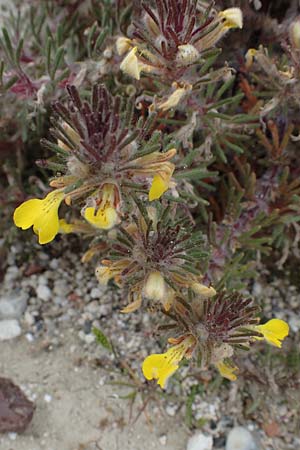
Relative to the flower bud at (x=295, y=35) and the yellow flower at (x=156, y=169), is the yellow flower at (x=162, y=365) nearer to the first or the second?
the yellow flower at (x=156, y=169)

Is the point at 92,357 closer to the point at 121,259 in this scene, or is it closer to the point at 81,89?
the point at 121,259

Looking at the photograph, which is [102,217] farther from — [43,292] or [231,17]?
[43,292]

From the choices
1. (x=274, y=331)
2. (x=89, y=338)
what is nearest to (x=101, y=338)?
(x=89, y=338)

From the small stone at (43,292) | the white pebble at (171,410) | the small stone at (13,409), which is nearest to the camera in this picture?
the small stone at (13,409)

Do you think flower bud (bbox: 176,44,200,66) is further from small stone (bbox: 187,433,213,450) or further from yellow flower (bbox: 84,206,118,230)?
small stone (bbox: 187,433,213,450)

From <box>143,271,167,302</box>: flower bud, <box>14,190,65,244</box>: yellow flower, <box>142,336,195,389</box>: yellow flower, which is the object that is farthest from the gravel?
<box>14,190,65,244</box>: yellow flower

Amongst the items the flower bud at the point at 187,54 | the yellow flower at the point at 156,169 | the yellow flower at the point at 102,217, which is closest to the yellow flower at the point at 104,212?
the yellow flower at the point at 102,217

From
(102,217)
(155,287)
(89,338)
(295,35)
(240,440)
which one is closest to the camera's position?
(102,217)
